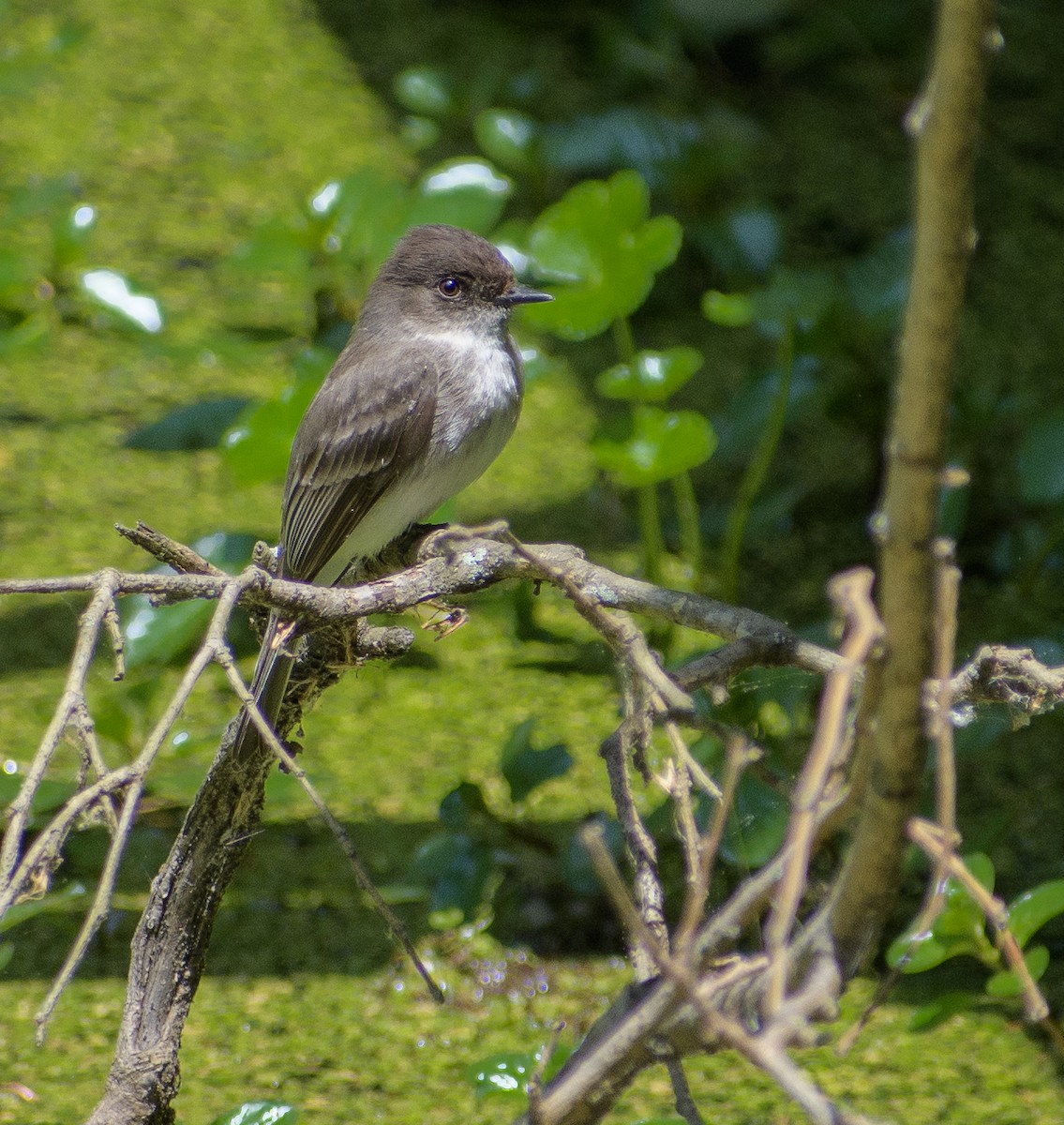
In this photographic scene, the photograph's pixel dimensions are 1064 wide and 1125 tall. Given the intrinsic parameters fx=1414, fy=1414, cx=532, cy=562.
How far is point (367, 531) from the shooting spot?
2.66 metres

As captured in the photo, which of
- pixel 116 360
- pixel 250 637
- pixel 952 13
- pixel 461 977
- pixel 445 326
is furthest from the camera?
pixel 116 360

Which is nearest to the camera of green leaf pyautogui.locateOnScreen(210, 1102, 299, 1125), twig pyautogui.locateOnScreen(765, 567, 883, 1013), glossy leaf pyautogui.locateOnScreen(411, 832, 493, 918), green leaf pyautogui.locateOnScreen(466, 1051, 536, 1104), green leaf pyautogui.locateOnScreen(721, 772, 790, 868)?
twig pyautogui.locateOnScreen(765, 567, 883, 1013)

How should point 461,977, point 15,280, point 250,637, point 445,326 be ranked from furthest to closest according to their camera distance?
point 15,280
point 250,637
point 445,326
point 461,977

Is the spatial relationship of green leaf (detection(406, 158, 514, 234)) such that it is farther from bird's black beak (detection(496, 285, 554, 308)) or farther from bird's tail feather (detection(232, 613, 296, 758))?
bird's tail feather (detection(232, 613, 296, 758))

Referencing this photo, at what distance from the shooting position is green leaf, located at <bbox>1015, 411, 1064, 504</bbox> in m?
2.99

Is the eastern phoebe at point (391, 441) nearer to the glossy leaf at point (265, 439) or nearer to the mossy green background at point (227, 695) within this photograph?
the glossy leaf at point (265, 439)

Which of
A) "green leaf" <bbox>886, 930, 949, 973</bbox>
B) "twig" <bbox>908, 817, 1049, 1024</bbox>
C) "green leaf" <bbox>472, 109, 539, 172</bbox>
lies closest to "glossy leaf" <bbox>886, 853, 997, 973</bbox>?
"green leaf" <bbox>886, 930, 949, 973</bbox>

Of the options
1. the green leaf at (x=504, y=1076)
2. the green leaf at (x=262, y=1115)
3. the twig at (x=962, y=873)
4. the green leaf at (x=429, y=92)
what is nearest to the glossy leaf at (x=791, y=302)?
the green leaf at (x=504, y=1076)

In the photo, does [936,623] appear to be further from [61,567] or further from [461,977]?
[61,567]

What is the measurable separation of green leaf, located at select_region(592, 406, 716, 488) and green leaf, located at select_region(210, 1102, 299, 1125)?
1489 millimetres

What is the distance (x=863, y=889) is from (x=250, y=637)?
2.72 m

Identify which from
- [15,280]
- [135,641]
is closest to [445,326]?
[135,641]

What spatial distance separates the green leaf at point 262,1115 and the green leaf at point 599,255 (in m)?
1.64

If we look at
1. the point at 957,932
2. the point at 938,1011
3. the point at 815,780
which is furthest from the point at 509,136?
the point at 815,780
